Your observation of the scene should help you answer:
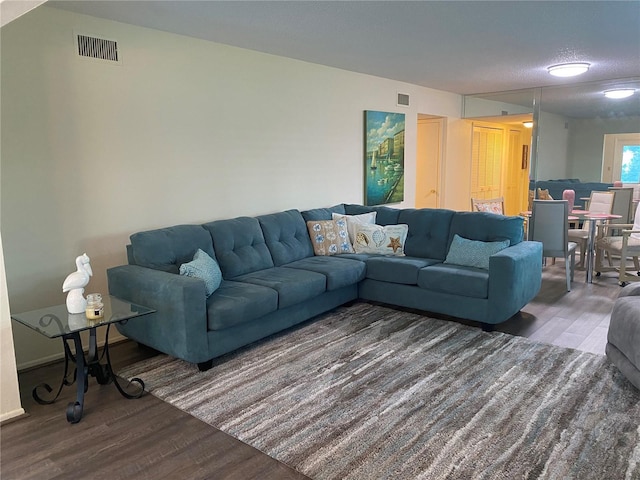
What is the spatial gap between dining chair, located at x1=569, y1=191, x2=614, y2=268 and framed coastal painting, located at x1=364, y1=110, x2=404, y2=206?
227cm

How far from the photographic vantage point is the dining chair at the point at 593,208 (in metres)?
5.85

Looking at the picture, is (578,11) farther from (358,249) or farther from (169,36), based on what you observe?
(169,36)

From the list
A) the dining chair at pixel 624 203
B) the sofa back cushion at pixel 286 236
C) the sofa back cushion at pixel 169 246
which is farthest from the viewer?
the dining chair at pixel 624 203

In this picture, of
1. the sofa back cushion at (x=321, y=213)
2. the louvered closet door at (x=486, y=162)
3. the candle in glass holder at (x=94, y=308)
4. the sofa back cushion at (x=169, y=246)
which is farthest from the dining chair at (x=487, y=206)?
the candle in glass holder at (x=94, y=308)

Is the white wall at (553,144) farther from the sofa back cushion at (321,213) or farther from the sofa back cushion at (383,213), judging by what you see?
the sofa back cushion at (321,213)

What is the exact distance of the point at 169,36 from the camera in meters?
3.88

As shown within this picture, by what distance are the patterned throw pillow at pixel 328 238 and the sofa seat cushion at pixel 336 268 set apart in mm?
197

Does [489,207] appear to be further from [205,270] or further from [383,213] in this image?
[205,270]

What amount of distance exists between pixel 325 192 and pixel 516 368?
9.95ft

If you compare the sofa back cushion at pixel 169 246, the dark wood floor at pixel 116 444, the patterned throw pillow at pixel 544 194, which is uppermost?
the patterned throw pillow at pixel 544 194

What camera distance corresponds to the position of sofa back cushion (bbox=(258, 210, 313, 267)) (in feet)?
14.5

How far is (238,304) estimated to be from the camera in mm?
3234

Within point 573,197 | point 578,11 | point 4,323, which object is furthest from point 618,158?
point 4,323

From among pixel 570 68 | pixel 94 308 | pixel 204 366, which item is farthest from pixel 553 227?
pixel 94 308
